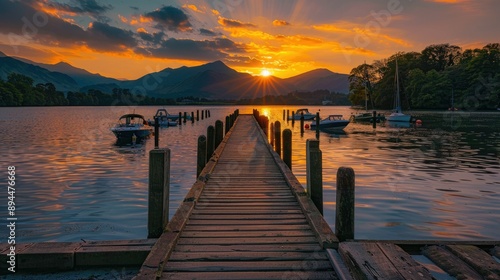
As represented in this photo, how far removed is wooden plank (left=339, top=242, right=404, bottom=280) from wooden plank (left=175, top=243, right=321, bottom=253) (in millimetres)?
667

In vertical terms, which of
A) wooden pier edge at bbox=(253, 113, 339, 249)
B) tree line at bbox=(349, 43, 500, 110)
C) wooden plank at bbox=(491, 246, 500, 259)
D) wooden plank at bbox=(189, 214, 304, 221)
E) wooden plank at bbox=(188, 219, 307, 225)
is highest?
tree line at bbox=(349, 43, 500, 110)

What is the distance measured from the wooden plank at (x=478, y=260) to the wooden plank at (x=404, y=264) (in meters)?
1.16

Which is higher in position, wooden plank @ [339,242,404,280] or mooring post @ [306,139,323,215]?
mooring post @ [306,139,323,215]

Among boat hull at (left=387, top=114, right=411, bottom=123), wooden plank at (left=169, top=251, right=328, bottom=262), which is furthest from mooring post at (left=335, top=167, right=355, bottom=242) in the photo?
boat hull at (left=387, top=114, right=411, bottom=123)

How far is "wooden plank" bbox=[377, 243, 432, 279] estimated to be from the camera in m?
4.14

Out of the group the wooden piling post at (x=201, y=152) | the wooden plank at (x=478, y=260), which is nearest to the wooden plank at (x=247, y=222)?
the wooden plank at (x=478, y=260)

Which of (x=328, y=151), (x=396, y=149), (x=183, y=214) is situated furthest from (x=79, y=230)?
(x=396, y=149)

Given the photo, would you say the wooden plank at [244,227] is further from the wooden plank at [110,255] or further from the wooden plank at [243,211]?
the wooden plank at [110,255]

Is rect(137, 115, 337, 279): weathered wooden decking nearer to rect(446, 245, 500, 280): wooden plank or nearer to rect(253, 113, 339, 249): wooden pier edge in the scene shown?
rect(253, 113, 339, 249): wooden pier edge

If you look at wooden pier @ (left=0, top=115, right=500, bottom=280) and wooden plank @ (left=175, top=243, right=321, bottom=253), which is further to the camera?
wooden plank @ (left=175, top=243, right=321, bottom=253)

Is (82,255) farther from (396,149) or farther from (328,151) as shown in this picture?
(396,149)

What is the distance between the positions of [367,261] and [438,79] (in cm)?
10929

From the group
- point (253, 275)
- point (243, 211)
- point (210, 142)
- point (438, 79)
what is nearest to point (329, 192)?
point (210, 142)

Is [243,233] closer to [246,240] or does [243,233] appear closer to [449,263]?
[246,240]
